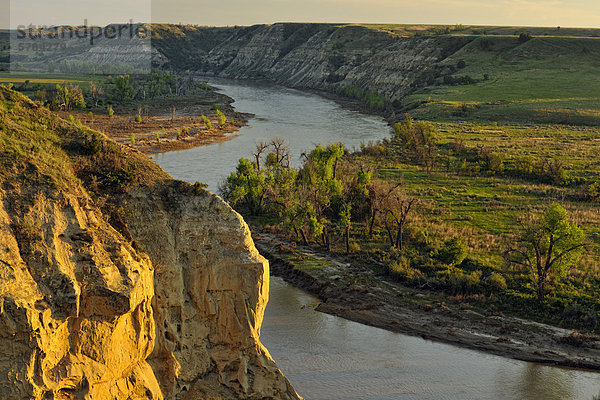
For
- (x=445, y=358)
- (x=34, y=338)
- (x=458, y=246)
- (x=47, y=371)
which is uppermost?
(x=34, y=338)

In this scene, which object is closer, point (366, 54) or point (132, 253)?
point (132, 253)

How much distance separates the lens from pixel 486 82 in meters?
138

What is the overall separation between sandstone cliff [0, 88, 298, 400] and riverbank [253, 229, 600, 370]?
55.5ft

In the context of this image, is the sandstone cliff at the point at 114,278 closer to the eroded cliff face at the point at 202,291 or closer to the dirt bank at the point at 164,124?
the eroded cliff face at the point at 202,291

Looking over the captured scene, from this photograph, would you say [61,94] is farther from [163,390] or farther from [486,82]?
[163,390]

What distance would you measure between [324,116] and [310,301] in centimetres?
8918

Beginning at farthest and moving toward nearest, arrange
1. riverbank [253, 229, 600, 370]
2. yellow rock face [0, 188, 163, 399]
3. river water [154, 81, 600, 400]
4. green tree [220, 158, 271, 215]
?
green tree [220, 158, 271, 215] < riverbank [253, 229, 600, 370] < river water [154, 81, 600, 400] < yellow rock face [0, 188, 163, 399]

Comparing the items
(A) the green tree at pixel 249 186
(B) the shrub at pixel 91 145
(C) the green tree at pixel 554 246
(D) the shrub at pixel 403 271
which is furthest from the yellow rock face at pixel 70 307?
(A) the green tree at pixel 249 186

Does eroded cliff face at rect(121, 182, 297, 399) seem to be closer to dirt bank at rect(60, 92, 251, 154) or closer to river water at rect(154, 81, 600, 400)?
river water at rect(154, 81, 600, 400)

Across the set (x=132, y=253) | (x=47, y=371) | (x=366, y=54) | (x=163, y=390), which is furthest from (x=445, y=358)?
(x=366, y=54)

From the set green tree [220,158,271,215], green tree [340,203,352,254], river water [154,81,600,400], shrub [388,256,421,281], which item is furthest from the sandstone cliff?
green tree [220,158,271,215]

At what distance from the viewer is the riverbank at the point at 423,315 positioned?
101 ft

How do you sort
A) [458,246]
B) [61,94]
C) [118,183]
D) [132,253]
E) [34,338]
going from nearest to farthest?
1. [34,338]
2. [132,253]
3. [118,183]
4. [458,246]
5. [61,94]

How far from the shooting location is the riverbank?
3083cm
